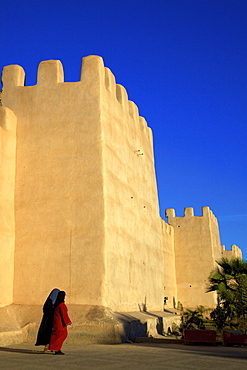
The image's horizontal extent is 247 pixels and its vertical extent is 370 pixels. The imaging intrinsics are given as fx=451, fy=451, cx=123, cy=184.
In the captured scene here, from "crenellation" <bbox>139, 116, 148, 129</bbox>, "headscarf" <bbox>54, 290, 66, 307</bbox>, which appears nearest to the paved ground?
"headscarf" <bbox>54, 290, 66, 307</bbox>

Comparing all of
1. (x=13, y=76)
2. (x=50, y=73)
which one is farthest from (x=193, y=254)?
(x=13, y=76)

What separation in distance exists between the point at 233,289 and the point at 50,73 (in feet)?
27.2

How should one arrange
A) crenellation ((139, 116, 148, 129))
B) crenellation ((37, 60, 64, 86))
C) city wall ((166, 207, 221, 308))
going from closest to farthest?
crenellation ((37, 60, 64, 86)) → crenellation ((139, 116, 148, 129)) → city wall ((166, 207, 221, 308))

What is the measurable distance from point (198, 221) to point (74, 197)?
14.5 m

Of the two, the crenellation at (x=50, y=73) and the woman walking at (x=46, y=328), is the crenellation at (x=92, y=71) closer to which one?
the crenellation at (x=50, y=73)

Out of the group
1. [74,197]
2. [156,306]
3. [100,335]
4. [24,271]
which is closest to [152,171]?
[156,306]

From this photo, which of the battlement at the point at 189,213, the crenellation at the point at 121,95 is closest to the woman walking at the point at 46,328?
the crenellation at the point at 121,95

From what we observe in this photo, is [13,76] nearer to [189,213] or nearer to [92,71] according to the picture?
[92,71]

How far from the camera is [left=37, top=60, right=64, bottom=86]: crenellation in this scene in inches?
486

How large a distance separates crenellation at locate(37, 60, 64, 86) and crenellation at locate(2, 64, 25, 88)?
65 cm

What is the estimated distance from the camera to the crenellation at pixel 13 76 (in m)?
12.7

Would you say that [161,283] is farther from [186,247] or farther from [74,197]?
[186,247]

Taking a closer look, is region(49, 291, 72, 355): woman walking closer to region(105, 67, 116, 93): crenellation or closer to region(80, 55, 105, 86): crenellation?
region(80, 55, 105, 86): crenellation

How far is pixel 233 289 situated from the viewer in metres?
13.6
